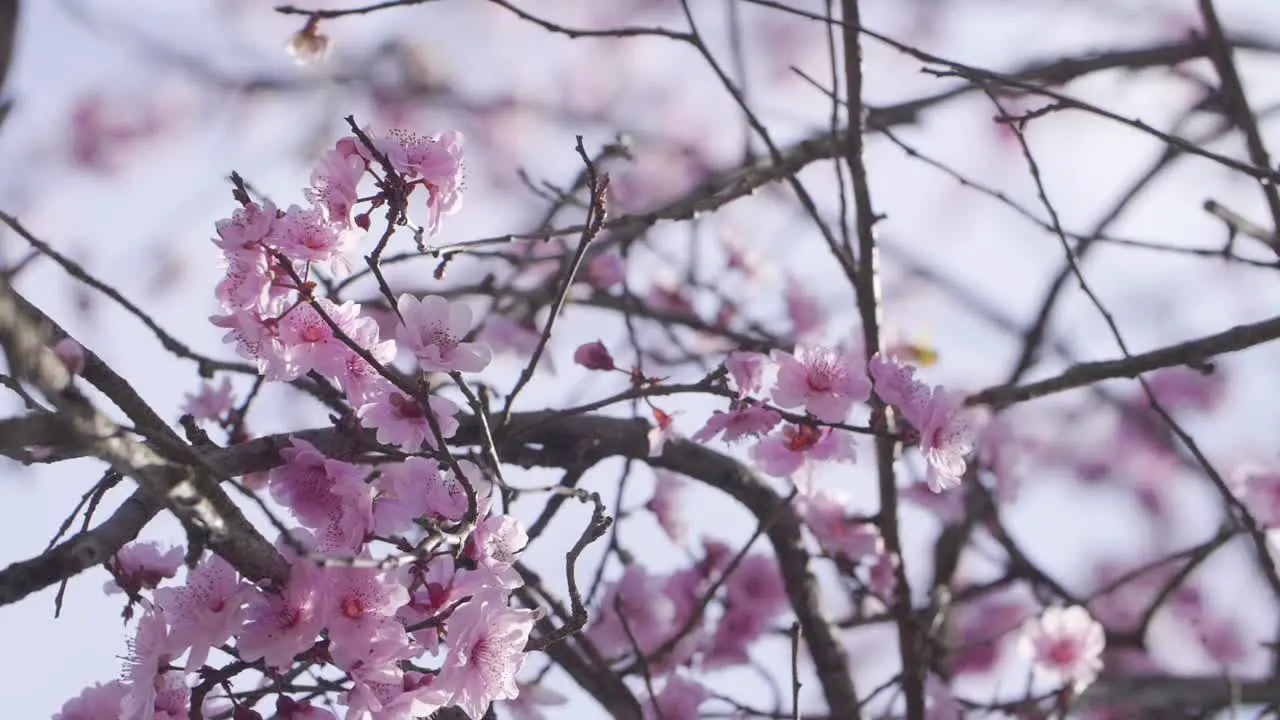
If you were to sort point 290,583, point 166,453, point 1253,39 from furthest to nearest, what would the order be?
1. point 1253,39
2. point 290,583
3. point 166,453

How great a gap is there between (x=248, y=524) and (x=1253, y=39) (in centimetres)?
282

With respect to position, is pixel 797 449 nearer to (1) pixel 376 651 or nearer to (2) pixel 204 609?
(1) pixel 376 651

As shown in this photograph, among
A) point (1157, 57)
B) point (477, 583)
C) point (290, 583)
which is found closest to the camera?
point (290, 583)

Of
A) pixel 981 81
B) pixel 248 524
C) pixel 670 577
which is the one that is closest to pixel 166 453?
pixel 248 524

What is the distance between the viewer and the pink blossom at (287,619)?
4.99ft

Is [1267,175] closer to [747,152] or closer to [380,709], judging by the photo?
[747,152]

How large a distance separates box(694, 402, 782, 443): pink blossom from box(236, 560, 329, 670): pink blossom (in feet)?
2.38

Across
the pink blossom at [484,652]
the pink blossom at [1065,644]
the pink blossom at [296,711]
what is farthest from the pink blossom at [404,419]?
the pink blossom at [1065,644]

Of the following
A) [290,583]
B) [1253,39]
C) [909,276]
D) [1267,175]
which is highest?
[909,276]

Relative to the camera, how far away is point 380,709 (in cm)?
159

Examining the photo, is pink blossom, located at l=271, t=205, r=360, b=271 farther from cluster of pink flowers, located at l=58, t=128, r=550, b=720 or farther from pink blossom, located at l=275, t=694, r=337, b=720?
pink blossom, located at l=275, t=694, r=337, b=720

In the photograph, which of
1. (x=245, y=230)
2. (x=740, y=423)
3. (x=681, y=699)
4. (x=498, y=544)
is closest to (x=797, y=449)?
(x=740, y=423)

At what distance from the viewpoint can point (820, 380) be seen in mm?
1959

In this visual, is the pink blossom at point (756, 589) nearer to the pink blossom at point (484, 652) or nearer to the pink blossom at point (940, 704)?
the pink blossom at point (940, 704)
